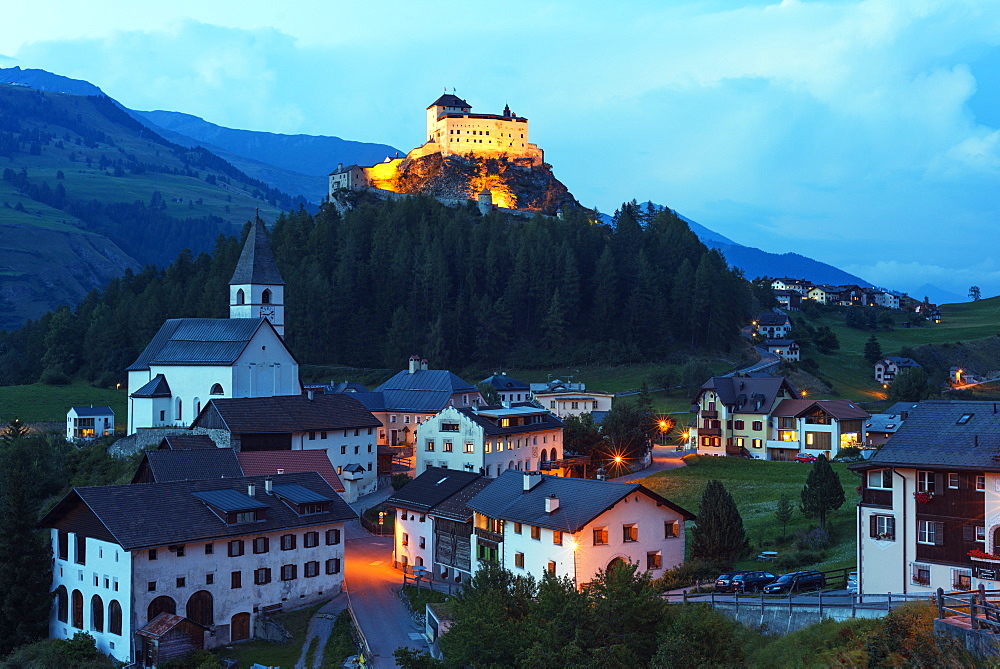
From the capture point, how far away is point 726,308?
5354 inches

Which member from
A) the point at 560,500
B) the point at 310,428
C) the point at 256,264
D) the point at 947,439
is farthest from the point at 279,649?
the point at 256,264

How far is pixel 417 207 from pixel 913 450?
12329cm

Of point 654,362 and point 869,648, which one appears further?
point 654,362

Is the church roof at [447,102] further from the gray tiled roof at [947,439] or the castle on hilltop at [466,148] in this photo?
the gray tiled roof at [947,439]

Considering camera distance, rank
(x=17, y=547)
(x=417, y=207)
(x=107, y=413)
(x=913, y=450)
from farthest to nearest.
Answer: (x=417, y=207)
(x=107, y=413)
(x=17, y=547)
(x=913, y=450)

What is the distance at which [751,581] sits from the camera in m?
34.6

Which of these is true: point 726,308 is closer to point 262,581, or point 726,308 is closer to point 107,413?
point 107,413

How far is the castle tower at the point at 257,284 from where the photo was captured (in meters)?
81.7

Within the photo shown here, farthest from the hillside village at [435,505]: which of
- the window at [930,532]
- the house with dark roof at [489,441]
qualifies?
the house with dark roof at [489,441]

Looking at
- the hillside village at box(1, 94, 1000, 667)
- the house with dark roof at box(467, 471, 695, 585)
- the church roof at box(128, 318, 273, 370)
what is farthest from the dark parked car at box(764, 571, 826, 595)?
the church roof at box(128, 318, 273, 370)

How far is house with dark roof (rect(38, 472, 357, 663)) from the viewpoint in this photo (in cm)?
4041

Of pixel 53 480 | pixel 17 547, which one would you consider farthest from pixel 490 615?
pixel 53 480

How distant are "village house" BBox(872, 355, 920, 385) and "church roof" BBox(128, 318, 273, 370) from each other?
293 feet

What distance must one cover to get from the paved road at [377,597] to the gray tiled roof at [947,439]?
1972cm
